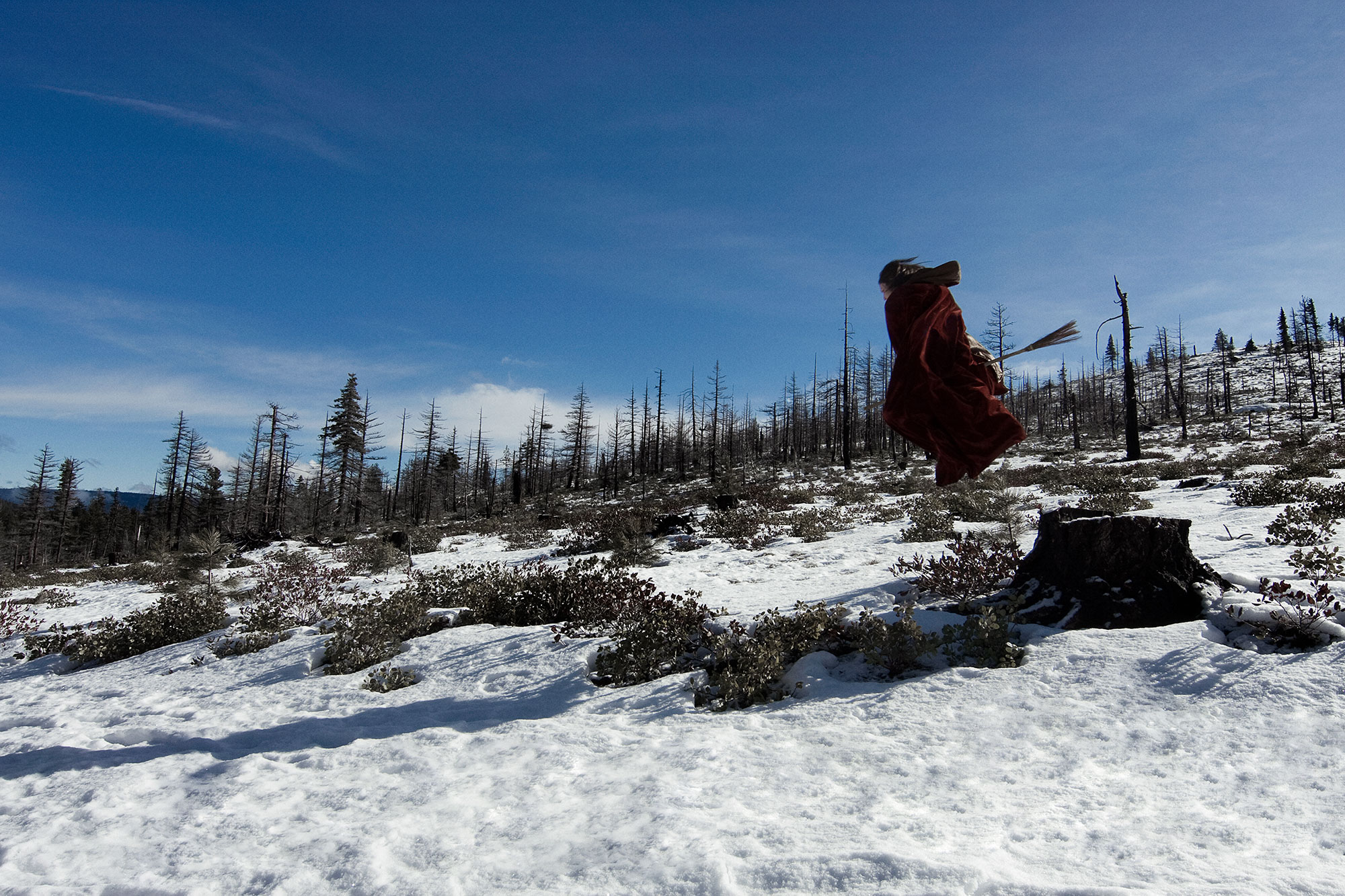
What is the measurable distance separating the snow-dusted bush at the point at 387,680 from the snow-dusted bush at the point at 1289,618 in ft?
21.2

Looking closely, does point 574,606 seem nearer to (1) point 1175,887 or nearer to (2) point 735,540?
(1) point 1175,887

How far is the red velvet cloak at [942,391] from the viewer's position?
2902mm

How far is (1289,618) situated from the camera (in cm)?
402

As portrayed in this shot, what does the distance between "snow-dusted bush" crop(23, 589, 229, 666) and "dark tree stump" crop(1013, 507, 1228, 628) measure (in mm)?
10025

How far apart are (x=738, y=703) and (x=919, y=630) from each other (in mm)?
1569

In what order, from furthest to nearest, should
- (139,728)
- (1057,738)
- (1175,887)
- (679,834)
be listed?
(139,728), (1057,738), (679,834), (1175,887)

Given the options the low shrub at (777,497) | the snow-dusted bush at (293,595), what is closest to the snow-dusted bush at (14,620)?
the snow-dusted bush at (293,595)

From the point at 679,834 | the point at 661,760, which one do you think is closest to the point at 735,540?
the point at 661,760

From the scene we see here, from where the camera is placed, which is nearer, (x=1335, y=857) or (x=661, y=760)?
(x=1335, y=857)

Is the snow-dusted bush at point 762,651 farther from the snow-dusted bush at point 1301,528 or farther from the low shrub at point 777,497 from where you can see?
the low shrub at point 777,497

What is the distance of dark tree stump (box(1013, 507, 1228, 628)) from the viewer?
4652 mm

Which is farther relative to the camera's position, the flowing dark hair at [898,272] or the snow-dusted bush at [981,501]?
the snow-dusted bush at [981,501]

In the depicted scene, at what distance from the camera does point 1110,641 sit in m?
4.23

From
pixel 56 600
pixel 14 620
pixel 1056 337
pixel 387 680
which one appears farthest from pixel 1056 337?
pixel 56 600
